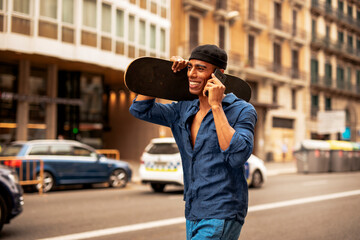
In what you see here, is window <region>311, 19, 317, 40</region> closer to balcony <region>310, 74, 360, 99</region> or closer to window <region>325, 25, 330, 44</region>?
window <region>325, 25, 330, 44</region>

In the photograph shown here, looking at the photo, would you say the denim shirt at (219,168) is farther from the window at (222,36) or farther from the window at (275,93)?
the window at (275,93)

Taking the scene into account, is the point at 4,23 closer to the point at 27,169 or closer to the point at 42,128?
the point at 42,128

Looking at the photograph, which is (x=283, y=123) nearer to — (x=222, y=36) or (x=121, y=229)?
(x=222, y=36)

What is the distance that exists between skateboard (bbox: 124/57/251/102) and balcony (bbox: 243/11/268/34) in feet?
99.5

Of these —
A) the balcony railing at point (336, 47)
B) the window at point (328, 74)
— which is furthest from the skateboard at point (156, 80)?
the window at point (328, 74)

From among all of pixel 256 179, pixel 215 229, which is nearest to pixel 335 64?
pixel 256 179

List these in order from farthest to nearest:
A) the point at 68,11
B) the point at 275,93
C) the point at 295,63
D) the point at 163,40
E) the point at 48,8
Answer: the point at 295,63 < the point at 275,93 < the point at 163,40 < the point at 68,11 < the point at 48,8

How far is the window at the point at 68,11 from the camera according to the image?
64.1 ft

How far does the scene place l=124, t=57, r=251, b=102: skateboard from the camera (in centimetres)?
271

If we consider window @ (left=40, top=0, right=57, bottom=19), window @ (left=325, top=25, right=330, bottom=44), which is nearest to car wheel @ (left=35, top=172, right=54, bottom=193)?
window @ (left=40, top=0, right=57, bottom=19)

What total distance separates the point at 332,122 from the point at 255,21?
32.1 feet

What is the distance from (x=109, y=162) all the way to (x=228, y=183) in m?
12.5

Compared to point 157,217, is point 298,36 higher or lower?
higher

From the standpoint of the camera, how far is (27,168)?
12500mm
